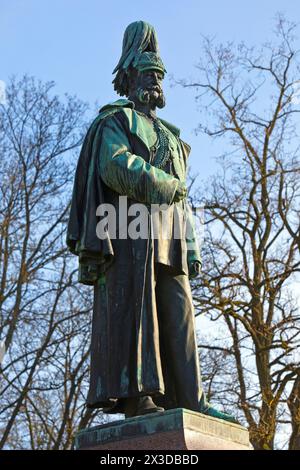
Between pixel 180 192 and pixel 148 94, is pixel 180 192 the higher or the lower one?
the lower one

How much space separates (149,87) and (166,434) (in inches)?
Answer: 107

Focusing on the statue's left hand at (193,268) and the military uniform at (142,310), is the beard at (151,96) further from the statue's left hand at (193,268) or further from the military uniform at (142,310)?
the statue's left hand at (193,268)

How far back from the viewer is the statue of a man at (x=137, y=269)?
588 cm

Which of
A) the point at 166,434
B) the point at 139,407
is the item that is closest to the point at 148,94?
the point at 139,407

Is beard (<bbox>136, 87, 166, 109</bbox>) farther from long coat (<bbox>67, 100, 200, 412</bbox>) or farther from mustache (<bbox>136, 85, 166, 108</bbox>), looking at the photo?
long coat (<bbox>67, 100, 200, 412</bbox>)

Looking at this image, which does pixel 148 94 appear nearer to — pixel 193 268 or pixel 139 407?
pixel 193 268

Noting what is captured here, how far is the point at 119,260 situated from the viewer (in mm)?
6152

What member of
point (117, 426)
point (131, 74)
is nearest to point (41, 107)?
point (131, 74)

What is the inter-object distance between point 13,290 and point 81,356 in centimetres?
228

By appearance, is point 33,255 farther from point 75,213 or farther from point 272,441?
point 75,213

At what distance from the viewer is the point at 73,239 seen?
6.27m

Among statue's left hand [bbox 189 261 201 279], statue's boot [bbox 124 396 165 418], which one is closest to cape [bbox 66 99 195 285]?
statue's left hand [bbox 189 261 201 279]

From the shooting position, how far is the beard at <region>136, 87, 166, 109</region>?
6750 mm

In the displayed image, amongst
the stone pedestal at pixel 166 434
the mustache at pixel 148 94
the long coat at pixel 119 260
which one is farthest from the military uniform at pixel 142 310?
the mustache at pixel 148 94
